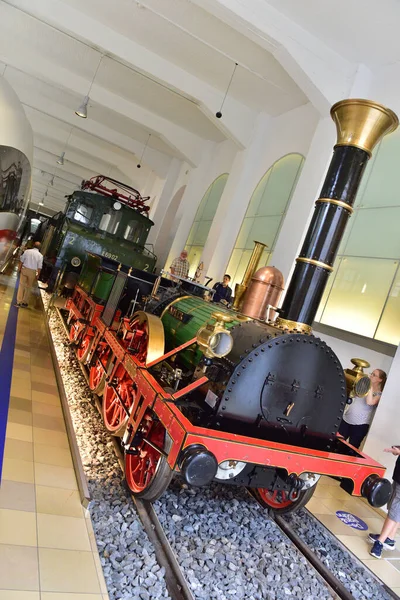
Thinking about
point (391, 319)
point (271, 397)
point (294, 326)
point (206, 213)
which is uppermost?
point (206, 213)

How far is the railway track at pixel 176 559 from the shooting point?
2.57 m

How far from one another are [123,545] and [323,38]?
8.09 meters

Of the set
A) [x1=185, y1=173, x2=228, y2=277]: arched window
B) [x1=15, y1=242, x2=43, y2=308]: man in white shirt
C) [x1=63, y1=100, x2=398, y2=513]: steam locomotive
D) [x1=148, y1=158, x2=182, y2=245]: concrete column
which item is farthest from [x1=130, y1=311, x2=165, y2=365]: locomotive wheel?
[x1=148, y1=158, x2=182, y2=245]: concrete column

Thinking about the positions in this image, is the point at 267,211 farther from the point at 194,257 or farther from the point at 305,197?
the point at 194,257

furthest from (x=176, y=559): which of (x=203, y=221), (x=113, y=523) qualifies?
(x=203, y=221)

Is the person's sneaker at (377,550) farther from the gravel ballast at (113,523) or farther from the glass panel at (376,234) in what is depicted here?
the glass panel at (376,234)

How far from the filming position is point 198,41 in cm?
923

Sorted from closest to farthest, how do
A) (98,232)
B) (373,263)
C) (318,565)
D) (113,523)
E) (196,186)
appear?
1. (113,523)
2. (318,565)
3. (373,263)
4. (98,232)
5. (196,186)

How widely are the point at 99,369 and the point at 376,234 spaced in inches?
185

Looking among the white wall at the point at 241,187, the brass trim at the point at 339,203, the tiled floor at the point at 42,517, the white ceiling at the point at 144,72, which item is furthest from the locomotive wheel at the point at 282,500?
the white ceiling at the point at 144,72

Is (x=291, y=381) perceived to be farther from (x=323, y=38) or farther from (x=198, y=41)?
(x=198, y=41)

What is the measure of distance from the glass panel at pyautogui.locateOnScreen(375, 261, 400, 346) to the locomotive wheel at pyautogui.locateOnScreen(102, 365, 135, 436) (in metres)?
3.75

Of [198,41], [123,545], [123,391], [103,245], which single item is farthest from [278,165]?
[123,545]

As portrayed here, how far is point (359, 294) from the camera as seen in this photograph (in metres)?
6.90
